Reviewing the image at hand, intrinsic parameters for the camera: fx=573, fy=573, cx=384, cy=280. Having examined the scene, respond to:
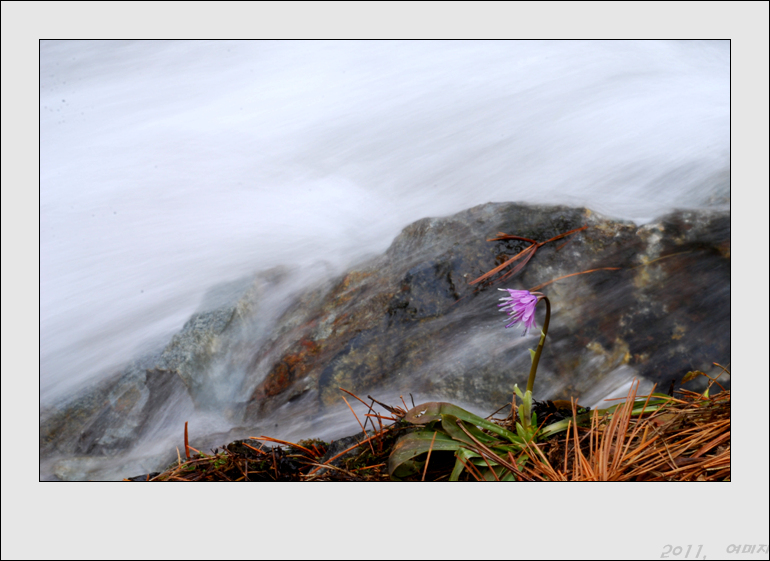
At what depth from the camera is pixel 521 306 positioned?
1.61m

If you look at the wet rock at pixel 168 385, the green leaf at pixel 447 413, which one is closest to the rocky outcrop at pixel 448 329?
the wet rock at pixel 168 385

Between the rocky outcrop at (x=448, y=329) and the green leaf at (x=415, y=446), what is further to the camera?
the rocky outcrop at (x=448, y=329)

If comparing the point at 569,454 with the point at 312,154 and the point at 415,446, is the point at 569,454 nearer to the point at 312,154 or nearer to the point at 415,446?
the point at 415,446

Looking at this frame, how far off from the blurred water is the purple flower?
0.29m

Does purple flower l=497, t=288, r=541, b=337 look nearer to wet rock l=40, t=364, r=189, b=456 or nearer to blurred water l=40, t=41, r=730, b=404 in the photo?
blurred water l=40, t=41, r=730, b=404

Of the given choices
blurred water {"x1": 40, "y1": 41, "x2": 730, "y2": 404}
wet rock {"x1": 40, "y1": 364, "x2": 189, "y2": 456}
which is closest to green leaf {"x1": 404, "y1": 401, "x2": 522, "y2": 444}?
blurred water {"x1": 40, "y1": 41, "x2": 730, "y2": 404}

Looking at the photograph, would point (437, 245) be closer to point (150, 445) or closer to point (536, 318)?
point (536, 318)

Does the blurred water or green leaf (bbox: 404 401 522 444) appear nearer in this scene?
green leaf (bbox: 404 401 522 444)

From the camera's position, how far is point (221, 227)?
1691mm

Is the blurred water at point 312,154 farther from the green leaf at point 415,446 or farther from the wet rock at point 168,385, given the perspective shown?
the green leaf at point 415,446

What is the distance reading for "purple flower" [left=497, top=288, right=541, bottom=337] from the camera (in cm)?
160

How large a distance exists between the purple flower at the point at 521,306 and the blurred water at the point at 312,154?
0.29 m

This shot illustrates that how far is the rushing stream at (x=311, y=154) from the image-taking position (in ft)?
5.51

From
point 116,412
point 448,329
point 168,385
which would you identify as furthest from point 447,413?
point 116,412
